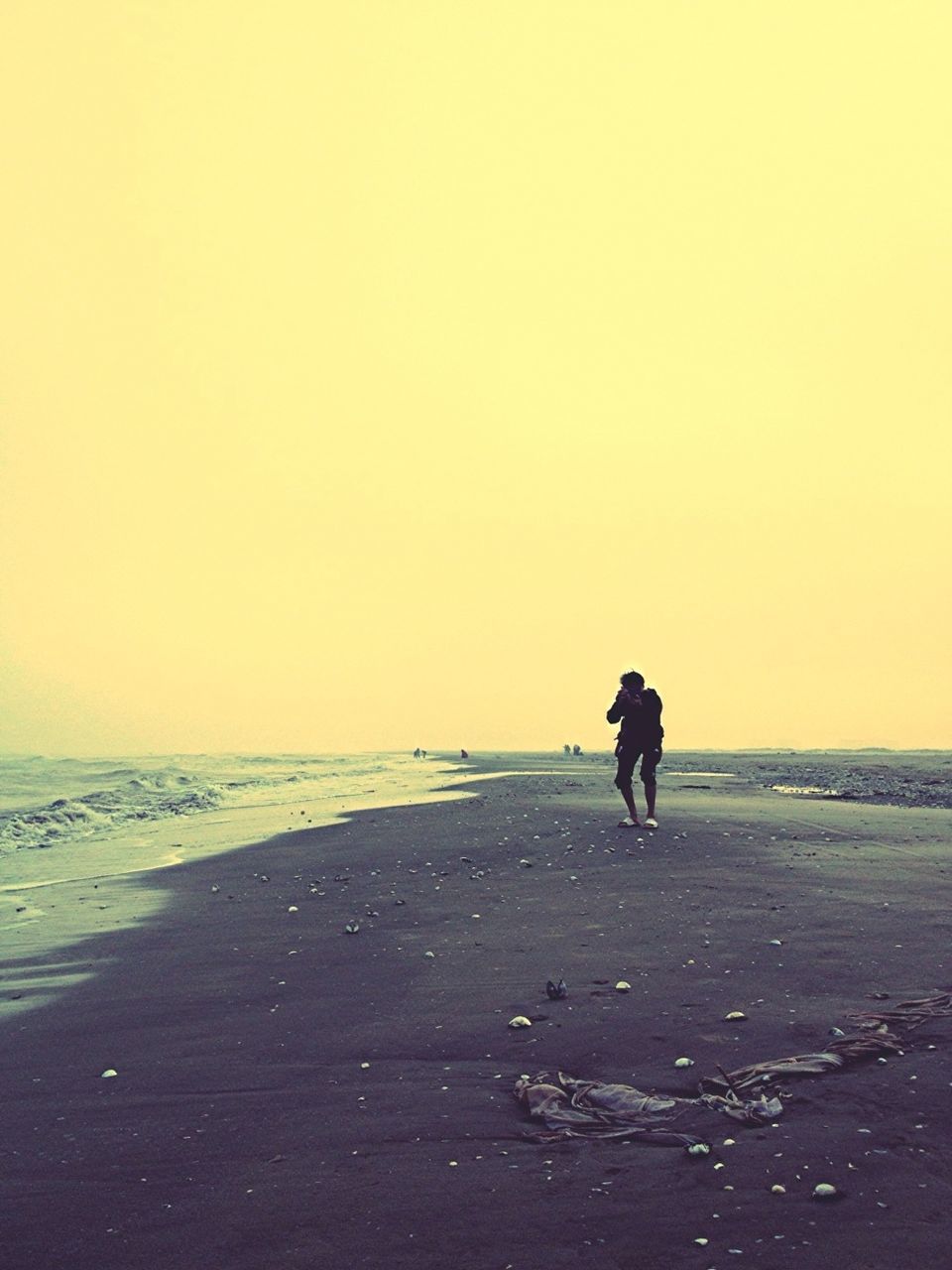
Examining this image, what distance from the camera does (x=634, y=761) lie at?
18.5 metres

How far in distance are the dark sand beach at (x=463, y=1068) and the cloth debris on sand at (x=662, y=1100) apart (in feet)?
0.37

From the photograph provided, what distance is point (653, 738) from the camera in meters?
18.9

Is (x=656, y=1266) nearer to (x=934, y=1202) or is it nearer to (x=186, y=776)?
(x=934, y=1202)

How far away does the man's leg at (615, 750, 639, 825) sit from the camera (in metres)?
18.1

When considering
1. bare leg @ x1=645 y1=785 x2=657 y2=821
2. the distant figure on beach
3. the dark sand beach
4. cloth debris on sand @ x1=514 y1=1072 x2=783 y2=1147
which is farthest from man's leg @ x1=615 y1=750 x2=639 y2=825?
cloth debris on sand @ x1=514 y1=1072 x2=783 y2=1147

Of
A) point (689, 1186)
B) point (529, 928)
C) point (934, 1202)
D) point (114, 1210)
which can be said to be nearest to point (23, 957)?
point (529, 928)

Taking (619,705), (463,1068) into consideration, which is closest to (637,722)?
(619,705)

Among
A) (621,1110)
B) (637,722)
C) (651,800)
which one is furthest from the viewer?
(637,722)

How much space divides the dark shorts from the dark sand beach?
176 inches

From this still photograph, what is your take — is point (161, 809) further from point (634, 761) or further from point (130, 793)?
point (634, 761)

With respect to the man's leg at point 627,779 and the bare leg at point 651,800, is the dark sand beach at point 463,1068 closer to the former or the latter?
the man's leg at point 627,779

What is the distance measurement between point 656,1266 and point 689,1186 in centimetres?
63

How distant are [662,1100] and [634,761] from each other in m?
13.1

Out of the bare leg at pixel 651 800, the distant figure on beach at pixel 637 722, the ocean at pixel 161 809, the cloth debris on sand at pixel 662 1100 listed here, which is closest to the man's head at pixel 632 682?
the distant figure on beach at pixel 637 722
